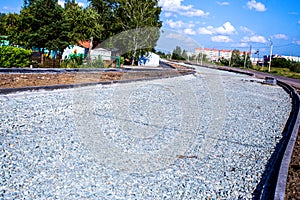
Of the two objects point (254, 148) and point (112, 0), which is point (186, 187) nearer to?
point (254, 148)

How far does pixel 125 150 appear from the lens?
496cm

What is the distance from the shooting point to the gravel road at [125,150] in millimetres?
3602

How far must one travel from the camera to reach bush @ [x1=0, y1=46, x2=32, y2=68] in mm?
17372

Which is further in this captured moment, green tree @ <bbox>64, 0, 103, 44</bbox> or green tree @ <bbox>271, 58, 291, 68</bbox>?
green tree @ <bbox>271, 58, 291, 68</bbox>

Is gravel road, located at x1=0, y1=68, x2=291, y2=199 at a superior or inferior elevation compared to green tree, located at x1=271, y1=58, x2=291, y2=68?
inferior

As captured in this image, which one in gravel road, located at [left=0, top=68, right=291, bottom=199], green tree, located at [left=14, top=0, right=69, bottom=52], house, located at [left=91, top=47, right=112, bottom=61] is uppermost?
green tree, located at [left=14, top=0, right=69, bottom=52]

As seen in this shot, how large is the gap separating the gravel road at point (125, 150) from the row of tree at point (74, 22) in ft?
57.0

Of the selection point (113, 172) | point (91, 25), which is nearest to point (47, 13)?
point (91, 25)

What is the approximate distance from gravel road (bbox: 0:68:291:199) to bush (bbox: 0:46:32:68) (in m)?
9.64

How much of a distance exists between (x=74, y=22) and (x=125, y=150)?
27.4 metres

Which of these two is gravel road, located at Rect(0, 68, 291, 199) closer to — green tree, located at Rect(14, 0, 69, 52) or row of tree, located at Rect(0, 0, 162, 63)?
green tree, located at Rect(14, 0, 69, 52)

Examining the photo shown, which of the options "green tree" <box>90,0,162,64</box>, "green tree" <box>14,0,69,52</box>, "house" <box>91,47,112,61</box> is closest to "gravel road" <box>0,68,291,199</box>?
"green tree" <box>14,0,69,52</box>

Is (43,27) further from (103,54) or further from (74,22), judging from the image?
(103,54)

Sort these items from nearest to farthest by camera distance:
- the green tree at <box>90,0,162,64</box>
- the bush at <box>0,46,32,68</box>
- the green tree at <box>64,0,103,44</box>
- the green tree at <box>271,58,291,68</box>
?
the bush at <box>0,46,32,68</box> < the green tree at <box>64,0,103,44</box> < the green tree at <box>90,0,162,64</box> < the green tree at <box>271,58,291,68</box>
